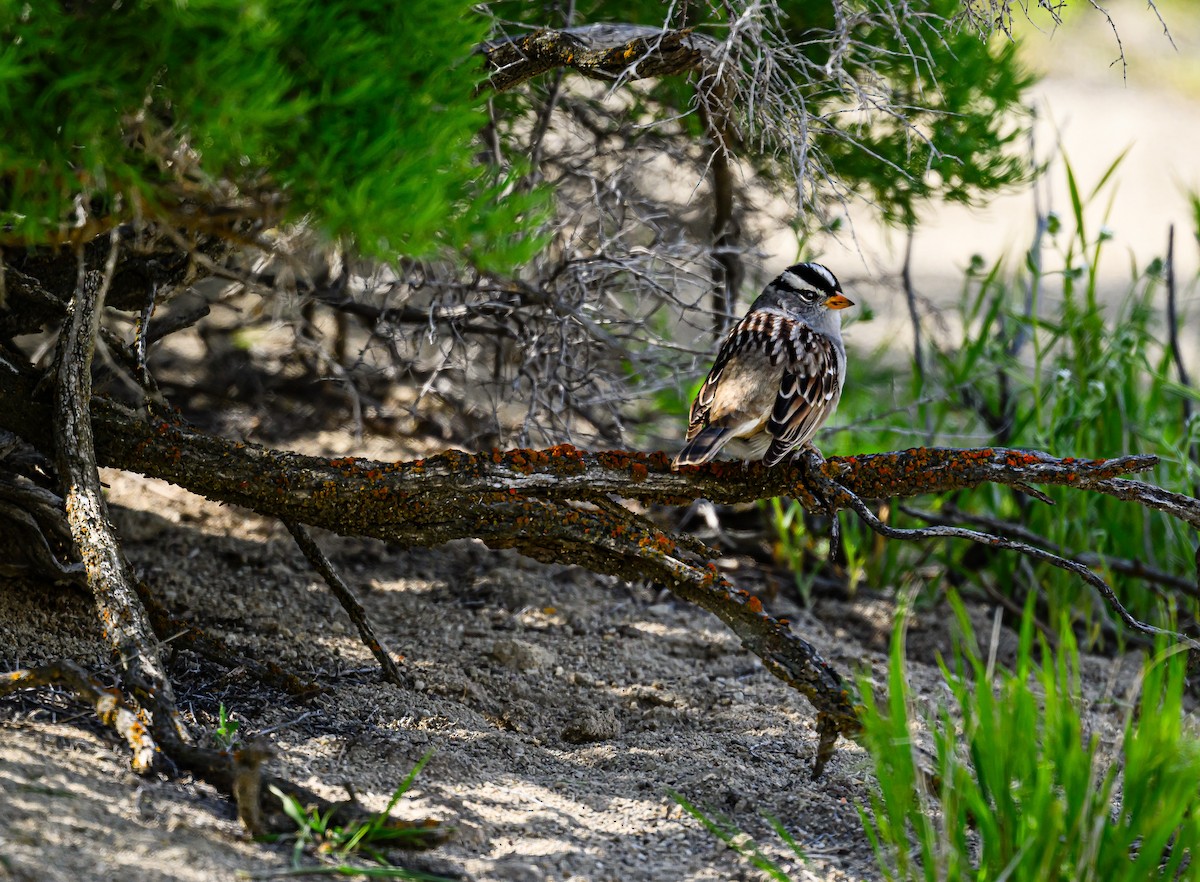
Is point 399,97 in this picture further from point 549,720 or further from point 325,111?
point 549,720

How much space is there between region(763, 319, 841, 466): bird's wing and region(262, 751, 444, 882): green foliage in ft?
4.67

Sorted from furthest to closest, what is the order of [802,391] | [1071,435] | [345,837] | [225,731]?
[1071,435]
[802,391]
[225,731]
[345,837]

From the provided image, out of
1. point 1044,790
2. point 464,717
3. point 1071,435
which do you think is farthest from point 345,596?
point 1071,435

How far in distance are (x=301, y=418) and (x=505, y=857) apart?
3.40 m

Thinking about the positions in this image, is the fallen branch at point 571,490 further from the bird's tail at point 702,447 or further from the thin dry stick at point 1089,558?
the thin dry stick at point 1089,558

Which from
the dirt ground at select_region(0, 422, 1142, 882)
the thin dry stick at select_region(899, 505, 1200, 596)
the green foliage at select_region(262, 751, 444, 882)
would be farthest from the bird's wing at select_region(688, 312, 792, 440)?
the green foliage at select_region(262, 751, 444, 882)

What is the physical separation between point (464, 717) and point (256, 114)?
1.98 meters

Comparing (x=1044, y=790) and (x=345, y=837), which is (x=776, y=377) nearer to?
(x=1044, y=790)

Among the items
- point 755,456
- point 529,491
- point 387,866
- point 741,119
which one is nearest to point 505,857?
point 387,866

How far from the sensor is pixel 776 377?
3.47 metres

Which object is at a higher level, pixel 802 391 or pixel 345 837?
pixel 802 391

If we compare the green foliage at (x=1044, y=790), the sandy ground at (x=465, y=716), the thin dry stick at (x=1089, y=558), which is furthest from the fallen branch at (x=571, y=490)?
the thin dry stick at (x=1089, y=558)

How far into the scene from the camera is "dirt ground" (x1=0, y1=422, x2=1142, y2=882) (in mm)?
2389

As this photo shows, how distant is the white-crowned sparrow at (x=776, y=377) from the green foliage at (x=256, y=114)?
45.6 inches
